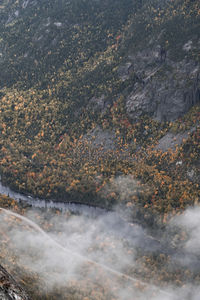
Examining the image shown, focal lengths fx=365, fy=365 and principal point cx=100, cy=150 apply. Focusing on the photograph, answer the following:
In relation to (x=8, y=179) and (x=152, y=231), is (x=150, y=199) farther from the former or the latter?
(x=8, y=179)

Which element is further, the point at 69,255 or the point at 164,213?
the point at 164,213

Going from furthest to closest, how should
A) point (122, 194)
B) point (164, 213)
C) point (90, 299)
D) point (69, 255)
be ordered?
point (122, 194) < point (164, 213) < point (69, 255) < point (90, 299)

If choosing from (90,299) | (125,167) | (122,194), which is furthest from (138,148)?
(90,299)

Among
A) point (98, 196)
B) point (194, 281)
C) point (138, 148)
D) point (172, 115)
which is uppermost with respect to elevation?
point (172, 115)

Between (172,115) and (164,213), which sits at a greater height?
(172,115)

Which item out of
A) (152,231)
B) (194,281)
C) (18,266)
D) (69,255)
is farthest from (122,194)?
(18,266)

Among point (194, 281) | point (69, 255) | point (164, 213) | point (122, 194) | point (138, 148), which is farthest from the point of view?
point (138, 148)

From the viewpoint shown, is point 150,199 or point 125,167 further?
point 125,167

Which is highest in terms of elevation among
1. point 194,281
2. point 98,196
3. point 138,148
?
Result: point 138,148

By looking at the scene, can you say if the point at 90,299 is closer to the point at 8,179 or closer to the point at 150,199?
the point at 150,199
